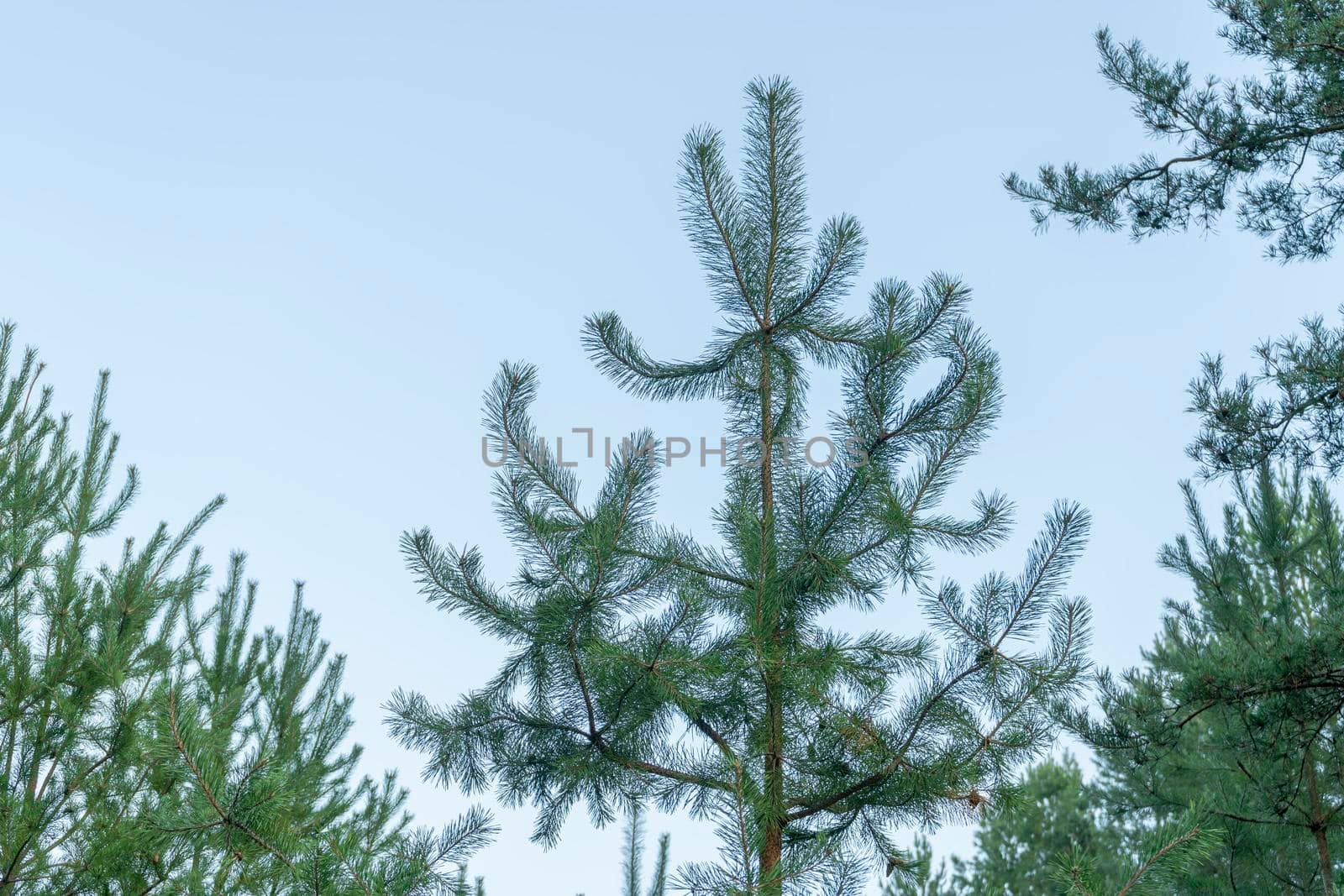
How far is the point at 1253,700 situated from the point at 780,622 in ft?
9.07

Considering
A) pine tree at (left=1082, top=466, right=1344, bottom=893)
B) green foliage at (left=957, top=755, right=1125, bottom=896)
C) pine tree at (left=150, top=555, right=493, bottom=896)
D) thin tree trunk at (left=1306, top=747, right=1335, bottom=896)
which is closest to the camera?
pine tree at (left=150, top=555, right=493, bottom=896)

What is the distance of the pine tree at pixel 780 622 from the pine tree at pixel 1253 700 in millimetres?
751

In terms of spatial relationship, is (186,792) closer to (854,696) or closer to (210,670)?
(854,696)

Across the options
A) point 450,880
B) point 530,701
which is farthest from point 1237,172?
point 450,880

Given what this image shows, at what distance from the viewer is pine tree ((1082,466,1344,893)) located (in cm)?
525

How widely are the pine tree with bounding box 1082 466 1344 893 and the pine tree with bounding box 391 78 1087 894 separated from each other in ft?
2.46

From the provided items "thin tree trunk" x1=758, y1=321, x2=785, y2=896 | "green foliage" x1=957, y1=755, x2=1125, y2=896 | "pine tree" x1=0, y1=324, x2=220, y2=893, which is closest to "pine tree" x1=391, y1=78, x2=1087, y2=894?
"thin tree trunk" x1=758, y1=321, x2=785, y2=896

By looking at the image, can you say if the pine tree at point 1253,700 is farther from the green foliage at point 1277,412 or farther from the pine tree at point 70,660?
the pine tree at point 70,660

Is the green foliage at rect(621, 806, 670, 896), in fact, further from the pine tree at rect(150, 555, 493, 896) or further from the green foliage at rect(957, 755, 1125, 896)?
the green foliage at rect(957, 755, 1125, 896)

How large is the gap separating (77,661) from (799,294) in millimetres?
4446

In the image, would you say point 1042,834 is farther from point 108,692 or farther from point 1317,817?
point 108,692

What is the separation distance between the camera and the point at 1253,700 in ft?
17.5

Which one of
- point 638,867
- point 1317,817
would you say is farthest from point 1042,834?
point 638,867

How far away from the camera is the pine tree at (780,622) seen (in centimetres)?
357
